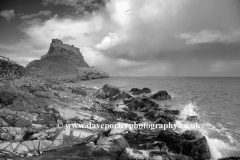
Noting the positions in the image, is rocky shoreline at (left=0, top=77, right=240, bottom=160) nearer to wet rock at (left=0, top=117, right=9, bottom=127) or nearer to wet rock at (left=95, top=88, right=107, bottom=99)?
wet rock at (left=0, top=117, right=9, bottom=127)

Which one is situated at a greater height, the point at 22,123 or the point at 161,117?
the point at 22,123

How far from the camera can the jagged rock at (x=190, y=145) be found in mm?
11922

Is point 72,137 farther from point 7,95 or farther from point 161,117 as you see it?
point 161,117

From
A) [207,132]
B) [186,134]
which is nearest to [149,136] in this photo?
[186,134]

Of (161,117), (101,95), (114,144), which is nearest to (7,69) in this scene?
(101,95)

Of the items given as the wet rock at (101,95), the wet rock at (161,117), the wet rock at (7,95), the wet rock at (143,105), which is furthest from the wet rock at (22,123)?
the wet rock at (101,95)

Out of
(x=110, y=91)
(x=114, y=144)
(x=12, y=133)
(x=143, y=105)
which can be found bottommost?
(x=114, y=144)

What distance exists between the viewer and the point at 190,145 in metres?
12.1

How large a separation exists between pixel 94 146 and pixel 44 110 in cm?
780

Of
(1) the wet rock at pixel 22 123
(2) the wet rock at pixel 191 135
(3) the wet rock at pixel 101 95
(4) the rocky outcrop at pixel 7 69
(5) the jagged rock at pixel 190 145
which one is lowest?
(5) the jagged rock at pixel 190 145

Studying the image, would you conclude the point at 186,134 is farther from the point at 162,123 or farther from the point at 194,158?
the point at 162,123

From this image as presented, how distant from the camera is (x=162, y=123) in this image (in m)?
19.1

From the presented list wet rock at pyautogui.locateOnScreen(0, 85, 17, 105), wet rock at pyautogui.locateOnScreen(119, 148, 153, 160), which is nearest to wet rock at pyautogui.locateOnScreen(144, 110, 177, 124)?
wet rock at pyautogui.locateOnScreen(119, 148, 153, 160)

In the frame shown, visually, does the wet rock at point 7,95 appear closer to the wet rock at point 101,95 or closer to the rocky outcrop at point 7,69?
the rocky outcrop at point 7,69
